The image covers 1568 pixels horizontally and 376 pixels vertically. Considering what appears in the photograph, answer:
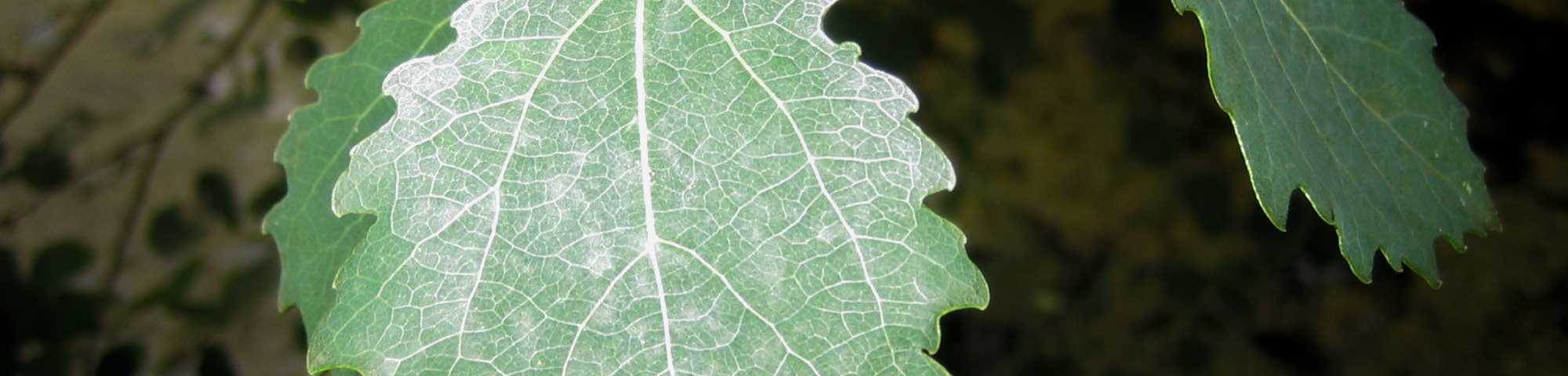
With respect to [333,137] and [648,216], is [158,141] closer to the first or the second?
[333,137]

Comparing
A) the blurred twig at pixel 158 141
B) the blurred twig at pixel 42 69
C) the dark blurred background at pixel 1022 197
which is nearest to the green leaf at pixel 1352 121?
the dark blurred background at pixel 1022 197

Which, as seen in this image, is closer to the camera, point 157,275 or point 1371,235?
point 1371,235

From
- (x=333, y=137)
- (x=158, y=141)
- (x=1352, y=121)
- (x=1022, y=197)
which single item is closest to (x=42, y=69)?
(x=158, y=141)

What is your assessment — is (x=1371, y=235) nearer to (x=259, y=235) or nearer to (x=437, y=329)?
(x=437, y=329)

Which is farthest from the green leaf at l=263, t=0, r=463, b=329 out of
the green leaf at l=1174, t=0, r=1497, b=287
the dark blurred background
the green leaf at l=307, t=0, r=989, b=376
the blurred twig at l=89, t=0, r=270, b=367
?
the blurred twig at l=89, t=0, r=270, b=367

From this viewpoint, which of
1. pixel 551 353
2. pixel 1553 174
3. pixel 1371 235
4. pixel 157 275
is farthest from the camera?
pixel 157 275

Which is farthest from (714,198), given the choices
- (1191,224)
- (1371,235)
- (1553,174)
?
(1553,174)
